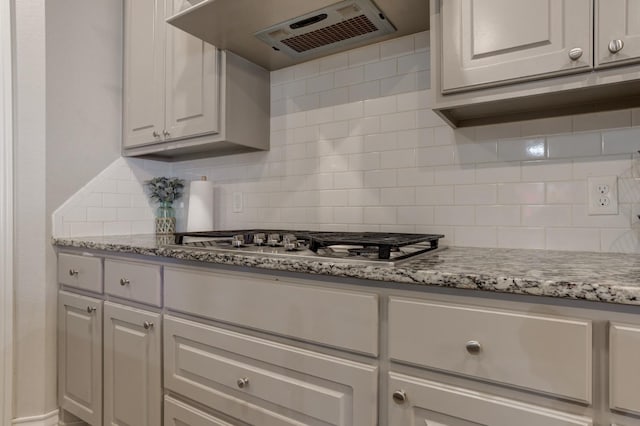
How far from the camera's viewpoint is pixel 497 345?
80 cm

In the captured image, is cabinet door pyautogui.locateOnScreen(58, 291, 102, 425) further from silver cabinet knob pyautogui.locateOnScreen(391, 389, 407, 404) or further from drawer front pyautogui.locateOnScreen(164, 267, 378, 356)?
silver cabinet knob pyautogui.locateOnScreen(391, 389, 407, 404)

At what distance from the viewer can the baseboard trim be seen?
1.89 metres

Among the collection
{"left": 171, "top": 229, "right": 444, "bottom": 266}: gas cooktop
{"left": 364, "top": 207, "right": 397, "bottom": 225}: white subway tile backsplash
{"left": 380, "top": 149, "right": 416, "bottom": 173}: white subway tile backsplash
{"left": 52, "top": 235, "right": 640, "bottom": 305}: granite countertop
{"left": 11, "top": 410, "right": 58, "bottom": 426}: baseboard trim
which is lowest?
{"left": 11, "top": 410, "right": 58, "bottom": 426}: baseboard trim

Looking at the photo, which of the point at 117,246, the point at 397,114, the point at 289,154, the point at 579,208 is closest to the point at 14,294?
the point at 117,246

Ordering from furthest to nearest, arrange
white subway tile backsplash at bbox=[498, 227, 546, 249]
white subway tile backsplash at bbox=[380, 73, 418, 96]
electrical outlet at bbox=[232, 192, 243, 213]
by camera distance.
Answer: electrical outlet at bbox=[232, 192, 243, 213]
white subway tile backsplash at bbox=[380, 73, 418, 96]
white subway tile backsplash at bbox=[498, 227, 546, 249]

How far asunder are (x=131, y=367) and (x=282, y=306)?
0.89m

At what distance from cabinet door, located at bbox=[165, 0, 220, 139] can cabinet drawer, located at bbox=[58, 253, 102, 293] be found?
2.39 feet

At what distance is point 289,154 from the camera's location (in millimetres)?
1939

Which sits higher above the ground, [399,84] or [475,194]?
[399,84]

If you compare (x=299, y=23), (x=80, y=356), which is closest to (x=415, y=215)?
(x=299, y=23)

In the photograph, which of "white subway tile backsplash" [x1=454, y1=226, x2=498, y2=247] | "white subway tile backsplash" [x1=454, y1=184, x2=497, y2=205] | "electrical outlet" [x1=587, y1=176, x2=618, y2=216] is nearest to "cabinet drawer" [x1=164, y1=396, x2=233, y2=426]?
"white subway tile backsplash" [x1=454, y1=226, x2=498, y2=247]

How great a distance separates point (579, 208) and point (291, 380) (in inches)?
43.5

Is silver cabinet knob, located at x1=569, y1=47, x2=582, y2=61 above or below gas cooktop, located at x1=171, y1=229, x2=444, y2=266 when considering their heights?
above

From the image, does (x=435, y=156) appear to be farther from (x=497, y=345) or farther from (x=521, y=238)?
(x=497, y=345)
